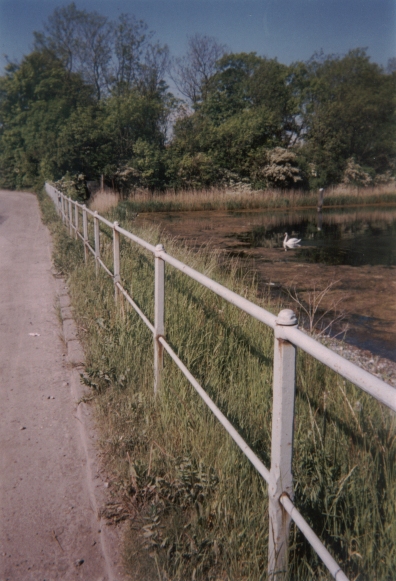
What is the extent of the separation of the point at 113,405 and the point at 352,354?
11.5 ft

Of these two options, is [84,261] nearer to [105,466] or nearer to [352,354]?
[352,354]

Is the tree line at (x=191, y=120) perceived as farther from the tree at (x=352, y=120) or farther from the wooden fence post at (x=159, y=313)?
the wooden fence post at (x=159, y=313)

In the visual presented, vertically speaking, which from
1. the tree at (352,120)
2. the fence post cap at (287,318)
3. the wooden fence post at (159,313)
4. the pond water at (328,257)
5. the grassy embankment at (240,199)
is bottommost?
the pond water at (328,257)

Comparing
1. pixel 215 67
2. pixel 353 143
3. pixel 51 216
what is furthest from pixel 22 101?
pixel 51 216

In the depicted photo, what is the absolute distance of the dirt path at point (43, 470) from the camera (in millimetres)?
2832

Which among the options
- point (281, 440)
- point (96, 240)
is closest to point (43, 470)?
point (281, 440)

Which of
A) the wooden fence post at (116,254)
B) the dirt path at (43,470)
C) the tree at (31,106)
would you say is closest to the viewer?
the dirt path at (43,470)

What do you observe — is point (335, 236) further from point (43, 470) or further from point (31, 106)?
point (31, 106)

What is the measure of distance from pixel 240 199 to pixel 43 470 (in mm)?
32879

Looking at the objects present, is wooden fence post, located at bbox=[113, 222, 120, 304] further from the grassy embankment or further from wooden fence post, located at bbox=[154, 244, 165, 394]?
the grassy embankment

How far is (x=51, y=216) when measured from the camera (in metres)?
19.2

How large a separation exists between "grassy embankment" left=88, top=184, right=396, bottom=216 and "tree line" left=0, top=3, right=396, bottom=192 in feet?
9.26

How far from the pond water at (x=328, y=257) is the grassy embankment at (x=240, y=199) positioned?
2.98m

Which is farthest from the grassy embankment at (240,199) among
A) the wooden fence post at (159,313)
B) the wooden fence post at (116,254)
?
the wooden fence post at (159,313)
